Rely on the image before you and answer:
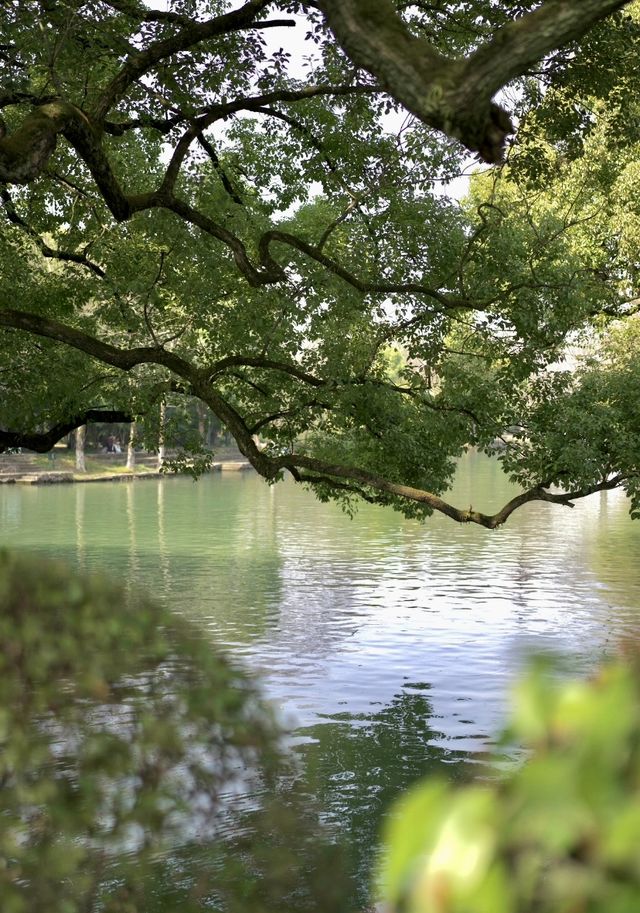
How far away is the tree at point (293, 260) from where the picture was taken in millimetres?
15547

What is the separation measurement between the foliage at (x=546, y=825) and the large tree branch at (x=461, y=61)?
18.2ft

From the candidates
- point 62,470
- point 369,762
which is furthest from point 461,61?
point 62,470

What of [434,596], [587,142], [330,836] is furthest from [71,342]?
[587,142]

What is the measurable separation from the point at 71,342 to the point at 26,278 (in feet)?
29.1

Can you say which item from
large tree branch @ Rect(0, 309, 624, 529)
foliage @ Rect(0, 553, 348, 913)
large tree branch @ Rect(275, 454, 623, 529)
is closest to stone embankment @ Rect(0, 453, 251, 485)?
large tree branch @ Rect(275, 454, 623, 529)

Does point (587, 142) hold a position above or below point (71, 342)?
above

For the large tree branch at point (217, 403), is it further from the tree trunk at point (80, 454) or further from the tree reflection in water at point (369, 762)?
the tree trunk at point (80, 454)

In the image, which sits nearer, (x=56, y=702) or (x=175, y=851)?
(x=56, y=702)

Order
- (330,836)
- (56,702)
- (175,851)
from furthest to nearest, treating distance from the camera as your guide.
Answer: (330,836)
(175,851)
(56,702)

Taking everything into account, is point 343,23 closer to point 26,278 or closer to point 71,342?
point 71,342

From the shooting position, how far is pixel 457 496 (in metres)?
60.2

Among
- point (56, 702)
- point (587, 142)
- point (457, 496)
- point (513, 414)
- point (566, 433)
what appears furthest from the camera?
point (457, 496)

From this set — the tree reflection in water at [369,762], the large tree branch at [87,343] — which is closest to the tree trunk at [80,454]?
the tree reflection in water at [369,762]

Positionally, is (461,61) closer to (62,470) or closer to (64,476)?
(64,476)
